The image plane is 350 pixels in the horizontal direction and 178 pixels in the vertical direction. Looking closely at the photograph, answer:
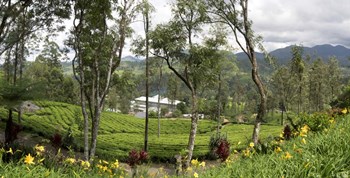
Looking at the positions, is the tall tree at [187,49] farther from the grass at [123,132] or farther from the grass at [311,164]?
the grass at [311,164]

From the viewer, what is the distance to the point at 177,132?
170 ft

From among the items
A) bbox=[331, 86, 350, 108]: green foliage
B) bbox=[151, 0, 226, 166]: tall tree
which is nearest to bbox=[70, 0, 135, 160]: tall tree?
bbox=[151, 0, 226, 166]: tall tree

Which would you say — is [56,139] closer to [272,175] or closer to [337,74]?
[272,175]

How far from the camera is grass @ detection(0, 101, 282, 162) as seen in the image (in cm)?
2945

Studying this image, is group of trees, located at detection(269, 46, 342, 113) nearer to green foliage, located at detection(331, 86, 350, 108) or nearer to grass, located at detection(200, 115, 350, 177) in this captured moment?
green foliage, located at detection(331, 86, 350, 108)

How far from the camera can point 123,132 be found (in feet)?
151

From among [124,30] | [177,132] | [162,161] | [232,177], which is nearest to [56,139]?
[124,30]

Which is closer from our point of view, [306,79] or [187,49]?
[187,49]

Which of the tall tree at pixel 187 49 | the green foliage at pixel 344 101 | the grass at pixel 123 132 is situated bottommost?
the grass at pixel 123 132

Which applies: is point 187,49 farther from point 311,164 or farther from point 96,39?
point 311,164

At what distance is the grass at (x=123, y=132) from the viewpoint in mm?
29450

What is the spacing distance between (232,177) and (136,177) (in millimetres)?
2222

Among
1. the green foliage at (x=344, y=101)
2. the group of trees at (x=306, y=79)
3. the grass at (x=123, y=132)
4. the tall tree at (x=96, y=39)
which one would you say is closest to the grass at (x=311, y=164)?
the green foliage at (x=344, y=101)

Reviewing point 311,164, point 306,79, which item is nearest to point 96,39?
point 311,164
